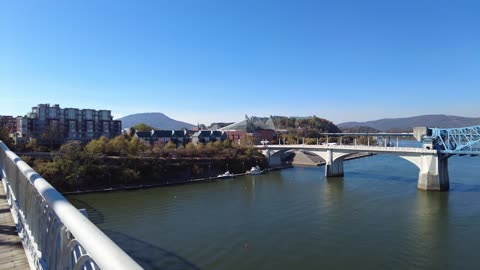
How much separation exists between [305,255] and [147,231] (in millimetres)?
6050

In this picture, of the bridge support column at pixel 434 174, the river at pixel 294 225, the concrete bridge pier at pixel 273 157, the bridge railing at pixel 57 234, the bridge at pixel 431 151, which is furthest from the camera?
the concrete bridge pier at pixel 273 157

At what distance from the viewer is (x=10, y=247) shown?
2922 millimetres

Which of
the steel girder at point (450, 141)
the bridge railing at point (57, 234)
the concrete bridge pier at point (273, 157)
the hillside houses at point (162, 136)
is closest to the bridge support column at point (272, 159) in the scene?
the concrete bridge pier at point (273, 157)

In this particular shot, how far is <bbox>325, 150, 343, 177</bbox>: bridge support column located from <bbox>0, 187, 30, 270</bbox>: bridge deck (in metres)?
27.2

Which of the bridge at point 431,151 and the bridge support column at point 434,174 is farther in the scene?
the bridge at point 431,151

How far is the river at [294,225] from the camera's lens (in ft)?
32.6

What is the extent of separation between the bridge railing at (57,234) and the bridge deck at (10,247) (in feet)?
0.18

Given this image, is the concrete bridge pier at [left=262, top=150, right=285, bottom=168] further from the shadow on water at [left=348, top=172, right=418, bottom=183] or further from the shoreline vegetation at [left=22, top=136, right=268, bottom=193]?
the shadow on water at [left=348, top=172, right=418, bottom=183]

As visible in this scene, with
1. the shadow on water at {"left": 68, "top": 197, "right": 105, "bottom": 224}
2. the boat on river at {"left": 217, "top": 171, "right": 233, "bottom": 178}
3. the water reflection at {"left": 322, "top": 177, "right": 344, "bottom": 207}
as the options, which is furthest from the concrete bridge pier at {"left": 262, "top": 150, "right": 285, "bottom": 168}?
the shadow on water at {"left": 68, "top": 197, "right": 105, "bottom": 224}

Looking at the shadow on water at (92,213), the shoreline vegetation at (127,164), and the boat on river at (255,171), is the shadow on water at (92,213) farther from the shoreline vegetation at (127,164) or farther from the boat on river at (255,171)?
the boat on river at (255,171)

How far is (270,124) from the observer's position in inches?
3305

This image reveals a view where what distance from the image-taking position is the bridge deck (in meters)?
2.56

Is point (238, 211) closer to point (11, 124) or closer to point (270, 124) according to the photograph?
point (11, 124)

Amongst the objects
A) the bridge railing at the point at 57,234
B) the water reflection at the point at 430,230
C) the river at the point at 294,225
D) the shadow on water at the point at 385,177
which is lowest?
the water reflection at the point at 430,230
